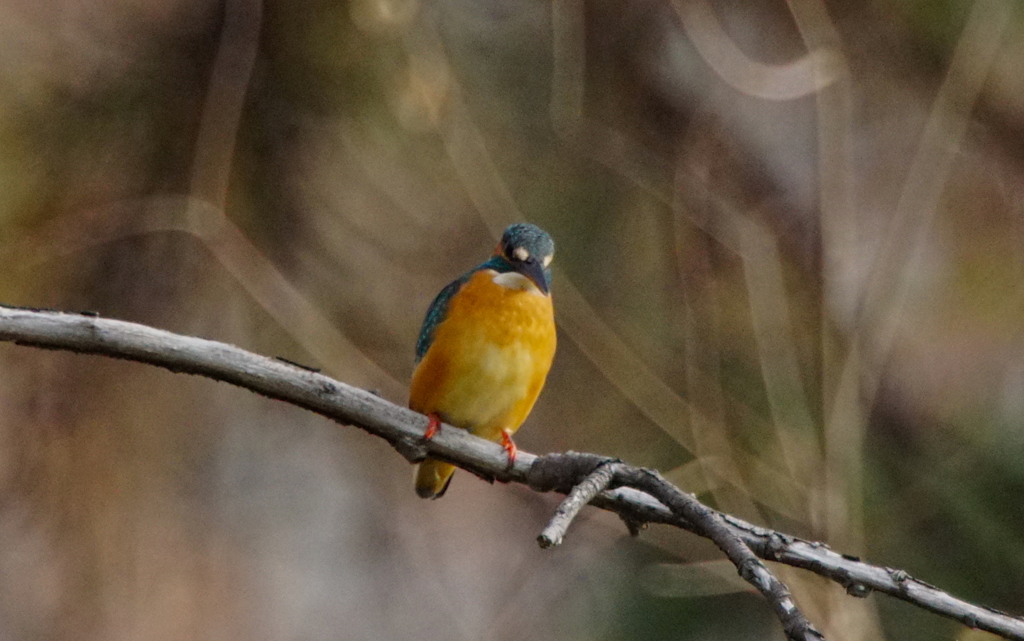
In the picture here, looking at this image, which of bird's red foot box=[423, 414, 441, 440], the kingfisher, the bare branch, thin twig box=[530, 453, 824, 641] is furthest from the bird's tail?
thin twig box=[530, 453, 824, 641]

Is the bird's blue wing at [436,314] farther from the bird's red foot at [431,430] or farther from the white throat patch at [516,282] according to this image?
the bird's red foot at [431,430]

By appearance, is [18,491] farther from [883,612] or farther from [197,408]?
[883,612]

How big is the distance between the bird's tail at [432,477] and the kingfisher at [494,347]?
26 cm

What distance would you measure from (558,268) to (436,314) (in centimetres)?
75

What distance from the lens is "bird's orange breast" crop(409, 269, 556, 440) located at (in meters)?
2.98

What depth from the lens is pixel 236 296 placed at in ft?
12.2

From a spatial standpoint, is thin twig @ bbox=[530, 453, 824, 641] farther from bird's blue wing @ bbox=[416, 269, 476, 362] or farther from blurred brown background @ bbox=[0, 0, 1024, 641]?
blurred brown background @ bbox=[0, 0, 1024, 641]

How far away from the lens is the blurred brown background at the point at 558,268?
133 inches

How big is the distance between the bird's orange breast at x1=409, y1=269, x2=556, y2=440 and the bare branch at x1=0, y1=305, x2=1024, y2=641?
68cm

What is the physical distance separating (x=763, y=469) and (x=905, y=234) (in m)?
0.93

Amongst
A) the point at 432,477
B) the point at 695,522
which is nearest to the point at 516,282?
the point at 432,477

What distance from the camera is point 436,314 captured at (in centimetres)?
315

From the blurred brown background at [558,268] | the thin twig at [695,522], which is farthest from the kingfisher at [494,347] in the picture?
the thin twig at [695,522]

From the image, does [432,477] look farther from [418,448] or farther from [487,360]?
[418,448]
